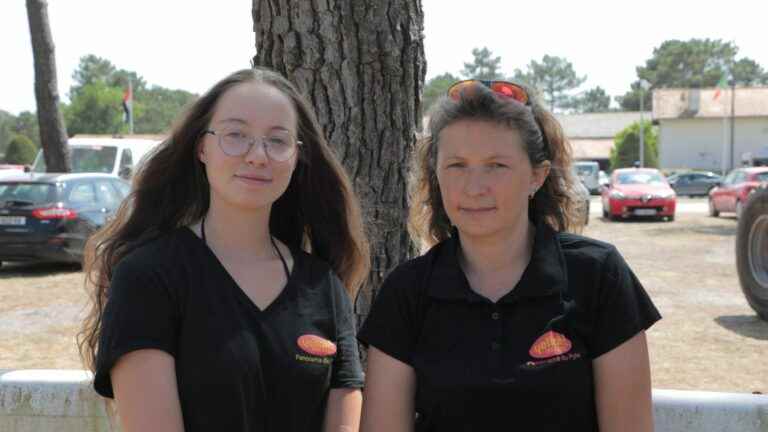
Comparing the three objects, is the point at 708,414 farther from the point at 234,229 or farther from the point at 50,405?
the point at 50,405

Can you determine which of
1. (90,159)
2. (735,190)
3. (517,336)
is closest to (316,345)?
(517,336)

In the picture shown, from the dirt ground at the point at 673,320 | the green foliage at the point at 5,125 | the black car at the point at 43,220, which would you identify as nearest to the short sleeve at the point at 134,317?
the dirt ground at the point at 673,320

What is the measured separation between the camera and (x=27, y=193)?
494 inches

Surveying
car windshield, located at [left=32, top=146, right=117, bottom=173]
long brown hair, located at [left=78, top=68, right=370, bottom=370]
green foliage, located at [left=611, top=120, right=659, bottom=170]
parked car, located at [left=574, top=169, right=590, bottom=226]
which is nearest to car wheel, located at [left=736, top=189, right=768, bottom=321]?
parked car, located at [left=574, top=169, right=590, bottom=226]

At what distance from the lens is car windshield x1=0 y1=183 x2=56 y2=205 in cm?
1237

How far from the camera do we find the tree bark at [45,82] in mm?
15742

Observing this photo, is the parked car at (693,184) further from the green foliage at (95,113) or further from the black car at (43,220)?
the green foliage at (95,113)

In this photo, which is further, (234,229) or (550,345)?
(234,229)

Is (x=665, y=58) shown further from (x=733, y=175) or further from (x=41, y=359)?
(x=41, y=359)

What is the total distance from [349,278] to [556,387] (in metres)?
0.81

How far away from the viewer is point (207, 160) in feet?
7.54

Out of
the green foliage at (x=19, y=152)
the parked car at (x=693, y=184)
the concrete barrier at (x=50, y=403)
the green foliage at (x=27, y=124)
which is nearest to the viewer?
the concrete barrier at (x=50, y=403)

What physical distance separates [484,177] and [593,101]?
140344mm

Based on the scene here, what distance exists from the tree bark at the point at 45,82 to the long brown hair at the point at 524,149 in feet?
47.9
